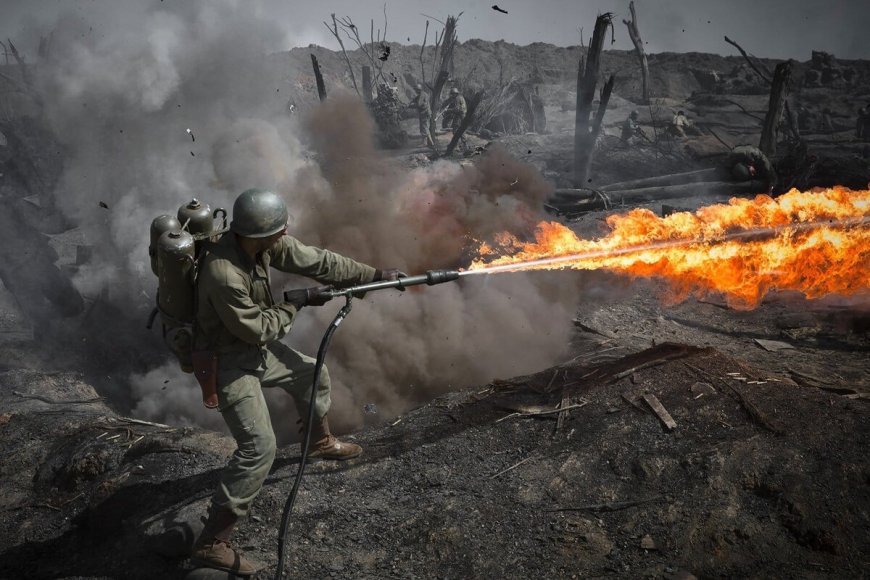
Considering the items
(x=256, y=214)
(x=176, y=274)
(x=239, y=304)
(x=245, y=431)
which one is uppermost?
(x=256, y=214)

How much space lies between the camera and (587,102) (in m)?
17.4

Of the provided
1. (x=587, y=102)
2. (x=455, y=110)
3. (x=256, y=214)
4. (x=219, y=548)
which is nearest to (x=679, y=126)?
(x=455, y=110)

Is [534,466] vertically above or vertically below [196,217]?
below

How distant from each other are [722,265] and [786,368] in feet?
6.67

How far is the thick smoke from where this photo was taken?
8039 millimetres

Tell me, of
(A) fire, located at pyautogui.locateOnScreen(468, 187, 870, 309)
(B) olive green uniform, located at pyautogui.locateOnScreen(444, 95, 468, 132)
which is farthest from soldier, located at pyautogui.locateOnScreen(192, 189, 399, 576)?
(B) olive green uniform, located at pyautogui.locateOnScreen(444, 95, 468, 132)

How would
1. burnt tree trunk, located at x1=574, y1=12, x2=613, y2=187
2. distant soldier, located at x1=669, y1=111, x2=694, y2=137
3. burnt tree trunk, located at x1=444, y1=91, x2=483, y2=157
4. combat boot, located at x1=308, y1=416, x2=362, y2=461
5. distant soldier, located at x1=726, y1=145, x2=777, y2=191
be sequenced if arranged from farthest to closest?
distant soldier, located at x1=669, y1=111, x2=694, y2=137, burnt tree trunk, located at x1=444, y1=91, x2=483, y2=157, burnt tree trunk, located at x1=574, y1=12, x2=613, y2=187, distant soldier, located at x1=726, y1=145, x2=777, y2=191, combat boot, located at x1=308, y1=416, x2=362, y2=461

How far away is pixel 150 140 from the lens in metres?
12.5

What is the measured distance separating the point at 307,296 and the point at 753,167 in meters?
16.0

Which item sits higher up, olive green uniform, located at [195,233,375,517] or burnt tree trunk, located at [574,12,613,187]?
burnt tree trunk, located at [574,12,613,187]

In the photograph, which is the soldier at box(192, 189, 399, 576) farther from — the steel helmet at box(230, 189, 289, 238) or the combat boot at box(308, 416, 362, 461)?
the combat boot at box(308, 416, 362, 461)

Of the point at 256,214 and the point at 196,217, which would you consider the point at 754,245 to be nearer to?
the point at 256,214

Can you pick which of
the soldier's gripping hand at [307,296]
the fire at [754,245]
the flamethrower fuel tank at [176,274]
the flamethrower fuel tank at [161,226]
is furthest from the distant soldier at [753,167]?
the flamethrower fuel tank at [176,274]

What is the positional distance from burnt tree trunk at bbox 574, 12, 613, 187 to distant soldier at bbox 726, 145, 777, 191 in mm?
4349
